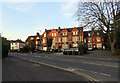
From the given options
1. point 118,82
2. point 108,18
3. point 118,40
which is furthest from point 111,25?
point 118,82

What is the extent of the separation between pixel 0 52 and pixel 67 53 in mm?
19491

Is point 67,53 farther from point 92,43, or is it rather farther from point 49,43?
point 92,43

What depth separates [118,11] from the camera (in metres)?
26.9

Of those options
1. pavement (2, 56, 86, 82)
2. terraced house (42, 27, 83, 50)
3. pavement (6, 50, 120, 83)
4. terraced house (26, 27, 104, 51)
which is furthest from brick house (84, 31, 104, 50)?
pavement (2, 56, 86, 82)

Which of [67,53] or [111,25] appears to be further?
[67,53]

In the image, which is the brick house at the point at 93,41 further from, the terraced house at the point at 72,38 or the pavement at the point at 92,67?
the pavement at the point at 92,67

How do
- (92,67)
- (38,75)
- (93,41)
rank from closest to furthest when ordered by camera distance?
(38,75) → (92,67) → (93,41)

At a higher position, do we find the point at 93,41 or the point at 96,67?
the point at 93,41

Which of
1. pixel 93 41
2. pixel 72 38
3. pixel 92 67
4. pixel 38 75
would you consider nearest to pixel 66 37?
pixel 72 38

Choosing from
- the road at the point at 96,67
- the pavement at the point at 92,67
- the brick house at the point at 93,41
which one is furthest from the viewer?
the brick house at the point at 93,41

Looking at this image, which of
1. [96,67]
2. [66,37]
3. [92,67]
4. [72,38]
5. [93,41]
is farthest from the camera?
[66,37]

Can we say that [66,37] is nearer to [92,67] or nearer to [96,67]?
[92,67]

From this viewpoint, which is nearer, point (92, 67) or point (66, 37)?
point (92, 67)

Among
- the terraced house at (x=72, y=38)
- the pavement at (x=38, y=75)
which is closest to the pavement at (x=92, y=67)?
the pavement at (x=38, y=75)
